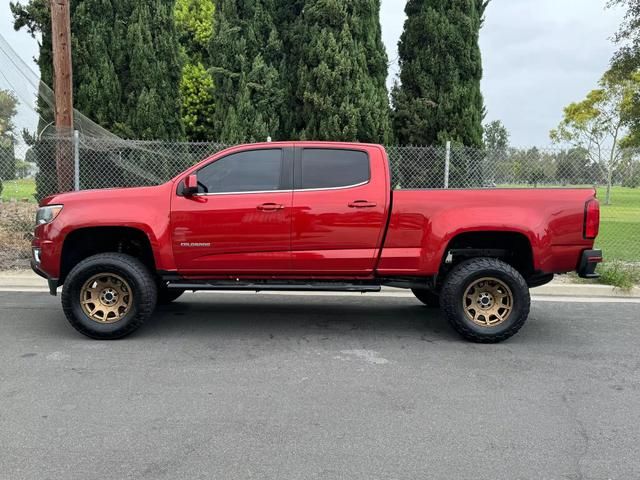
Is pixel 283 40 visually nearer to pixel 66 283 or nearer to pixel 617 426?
pixel 66 283

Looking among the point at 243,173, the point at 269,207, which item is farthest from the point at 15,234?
the point at 269,207

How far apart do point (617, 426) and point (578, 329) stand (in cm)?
253

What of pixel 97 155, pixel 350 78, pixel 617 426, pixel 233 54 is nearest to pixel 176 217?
pixel 617 426

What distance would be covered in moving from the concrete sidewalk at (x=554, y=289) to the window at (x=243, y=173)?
3.03m

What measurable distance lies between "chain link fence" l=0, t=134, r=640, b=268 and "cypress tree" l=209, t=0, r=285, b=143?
291cm

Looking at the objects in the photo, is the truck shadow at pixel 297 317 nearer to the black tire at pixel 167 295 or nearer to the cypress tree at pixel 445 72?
the black tire at pixel 167 295

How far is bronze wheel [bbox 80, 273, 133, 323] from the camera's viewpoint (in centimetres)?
538

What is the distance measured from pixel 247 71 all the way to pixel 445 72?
5321mm

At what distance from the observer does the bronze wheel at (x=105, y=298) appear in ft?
17.6

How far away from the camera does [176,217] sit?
5.32m

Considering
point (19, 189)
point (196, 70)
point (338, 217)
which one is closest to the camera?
point (338, 217)

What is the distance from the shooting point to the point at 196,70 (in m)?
23.9

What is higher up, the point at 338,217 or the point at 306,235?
the point at 338,217

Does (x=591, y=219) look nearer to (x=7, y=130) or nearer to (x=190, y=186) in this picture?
(x=190, y=186)
